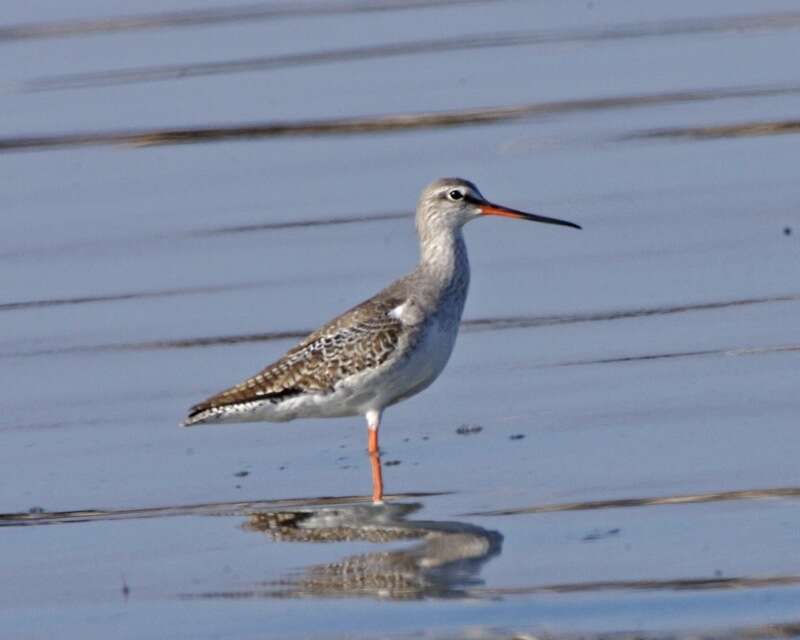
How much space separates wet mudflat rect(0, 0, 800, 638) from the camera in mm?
7543

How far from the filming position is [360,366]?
9.60m

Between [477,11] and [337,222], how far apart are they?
263 inches

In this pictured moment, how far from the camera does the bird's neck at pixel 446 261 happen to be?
395 inches

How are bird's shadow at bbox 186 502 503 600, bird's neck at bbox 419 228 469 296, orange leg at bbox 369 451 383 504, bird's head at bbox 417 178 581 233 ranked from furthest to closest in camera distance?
bird's head at bbox 417 178 581 233 → bird's neck at bbox 419 228 469 296 → orange leg at bbox 369 451 383 504 → bird's shadow at bbox 186 502 503 600

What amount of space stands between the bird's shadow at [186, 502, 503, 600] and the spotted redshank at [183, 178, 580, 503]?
90cm

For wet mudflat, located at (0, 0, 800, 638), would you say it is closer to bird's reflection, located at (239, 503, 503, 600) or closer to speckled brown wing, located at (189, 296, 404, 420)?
bird's reflection, located at (239, 503, 503, 600)

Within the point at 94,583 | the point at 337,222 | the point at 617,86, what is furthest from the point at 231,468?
the point at 617,86

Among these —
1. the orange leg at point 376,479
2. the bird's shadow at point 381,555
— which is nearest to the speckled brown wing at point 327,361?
the orange leg at point 376,479

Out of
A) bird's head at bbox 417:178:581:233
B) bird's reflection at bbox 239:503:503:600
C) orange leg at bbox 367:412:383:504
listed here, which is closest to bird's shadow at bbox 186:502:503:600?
bird's reflection at bbox 239:503:503:600

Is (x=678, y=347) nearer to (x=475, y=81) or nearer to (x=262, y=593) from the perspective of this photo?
(x=262, y=593)

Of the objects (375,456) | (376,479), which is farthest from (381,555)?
(375,456)

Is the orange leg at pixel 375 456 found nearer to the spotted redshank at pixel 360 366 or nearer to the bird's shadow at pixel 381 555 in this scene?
the spotted redshank at pixel 360 366

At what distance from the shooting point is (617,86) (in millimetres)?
16219

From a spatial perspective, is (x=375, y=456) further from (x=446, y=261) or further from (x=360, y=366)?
(x=446, y=261)
